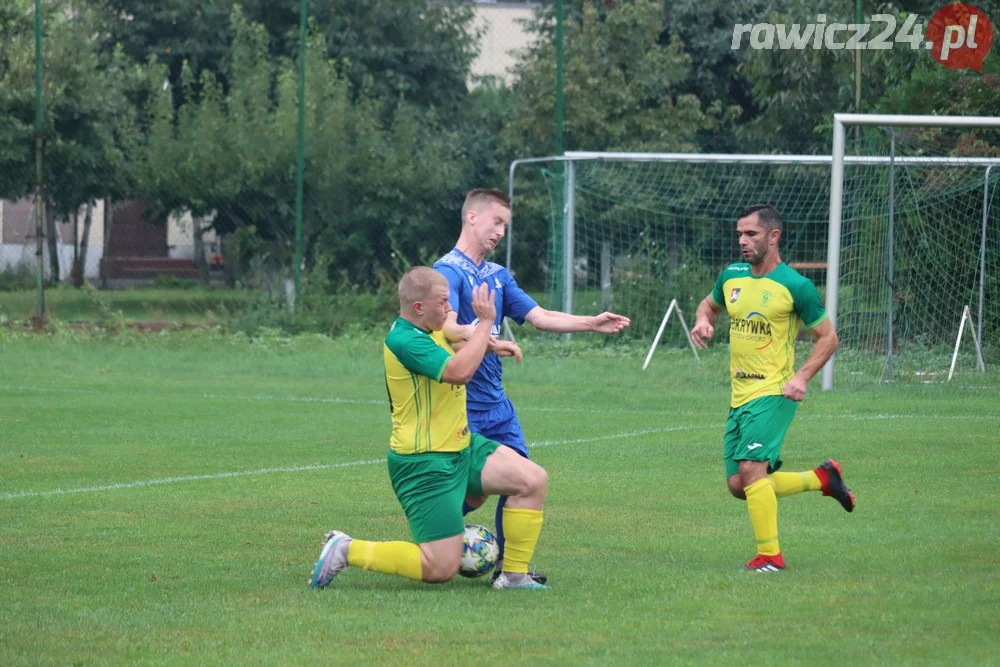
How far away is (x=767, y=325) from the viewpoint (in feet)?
26.3

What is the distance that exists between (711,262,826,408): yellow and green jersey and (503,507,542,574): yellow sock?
57.7 inches

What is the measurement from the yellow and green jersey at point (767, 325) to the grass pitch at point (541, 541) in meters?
0.94

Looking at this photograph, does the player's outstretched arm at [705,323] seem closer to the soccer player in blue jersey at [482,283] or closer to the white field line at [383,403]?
the soccer player in blue jersey at [482,283]

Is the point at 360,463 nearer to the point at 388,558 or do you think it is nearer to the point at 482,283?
the point at 482,283

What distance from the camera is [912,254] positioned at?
63.8 ft

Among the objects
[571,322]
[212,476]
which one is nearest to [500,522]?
[571,322]

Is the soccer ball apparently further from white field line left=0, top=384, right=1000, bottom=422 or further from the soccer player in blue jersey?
white field line left=0, top=384, right=1000, bottom=422

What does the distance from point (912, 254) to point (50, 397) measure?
1077cm

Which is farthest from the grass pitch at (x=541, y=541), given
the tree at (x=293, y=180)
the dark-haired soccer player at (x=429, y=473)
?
the tree at (x=293, y=180)

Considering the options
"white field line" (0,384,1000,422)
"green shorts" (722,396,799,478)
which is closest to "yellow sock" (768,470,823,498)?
"green shorts" (722,396,799,478)

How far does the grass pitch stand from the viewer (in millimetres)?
6000

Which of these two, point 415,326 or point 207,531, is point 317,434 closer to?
point 207,531

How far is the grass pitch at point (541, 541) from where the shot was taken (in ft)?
19.7

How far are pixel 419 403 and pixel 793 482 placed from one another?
2.26m
